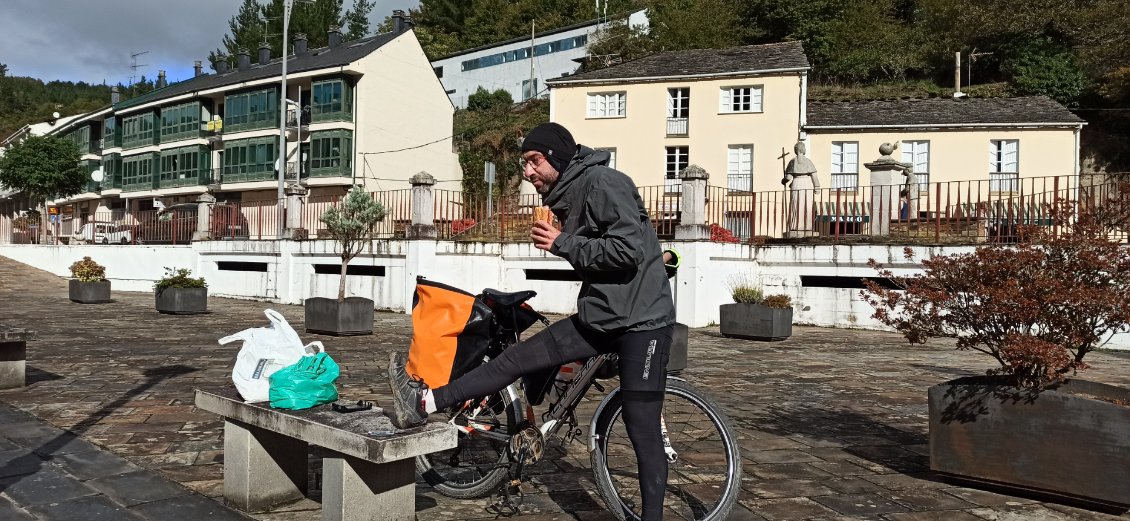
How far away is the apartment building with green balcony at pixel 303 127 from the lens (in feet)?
133

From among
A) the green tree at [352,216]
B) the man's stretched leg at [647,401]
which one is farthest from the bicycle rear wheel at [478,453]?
the green tree at [352,216]

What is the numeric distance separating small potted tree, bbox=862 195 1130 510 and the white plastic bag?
3.49 meters

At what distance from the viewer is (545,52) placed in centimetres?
5431

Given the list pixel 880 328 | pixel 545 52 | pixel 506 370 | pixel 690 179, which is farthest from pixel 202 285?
pixel 545 52

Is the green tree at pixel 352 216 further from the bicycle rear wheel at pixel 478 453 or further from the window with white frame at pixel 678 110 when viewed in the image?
the window with white frame at pixel 678 110

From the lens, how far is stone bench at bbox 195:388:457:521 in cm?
310

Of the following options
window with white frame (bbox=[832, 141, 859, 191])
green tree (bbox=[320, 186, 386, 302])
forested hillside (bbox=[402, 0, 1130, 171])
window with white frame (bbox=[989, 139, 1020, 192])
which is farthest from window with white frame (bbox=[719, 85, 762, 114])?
green tree (bbox=[320, 186, 386, 302])

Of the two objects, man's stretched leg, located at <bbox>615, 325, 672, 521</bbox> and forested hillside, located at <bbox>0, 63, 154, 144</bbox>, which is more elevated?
forested hillside, located at <bbox>0, 63, 154, 144</bbox>

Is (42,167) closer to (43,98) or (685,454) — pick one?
(685,454)

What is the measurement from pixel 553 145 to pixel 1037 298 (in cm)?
294

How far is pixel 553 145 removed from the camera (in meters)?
3.31

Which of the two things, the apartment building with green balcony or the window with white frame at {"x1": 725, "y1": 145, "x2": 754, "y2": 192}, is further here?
the apartment building with green balcony

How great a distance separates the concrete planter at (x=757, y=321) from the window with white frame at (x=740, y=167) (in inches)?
754

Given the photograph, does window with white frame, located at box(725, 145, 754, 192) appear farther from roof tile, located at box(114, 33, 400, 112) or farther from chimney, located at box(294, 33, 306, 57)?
chimney, located at box(294, 33, 306, 57)
